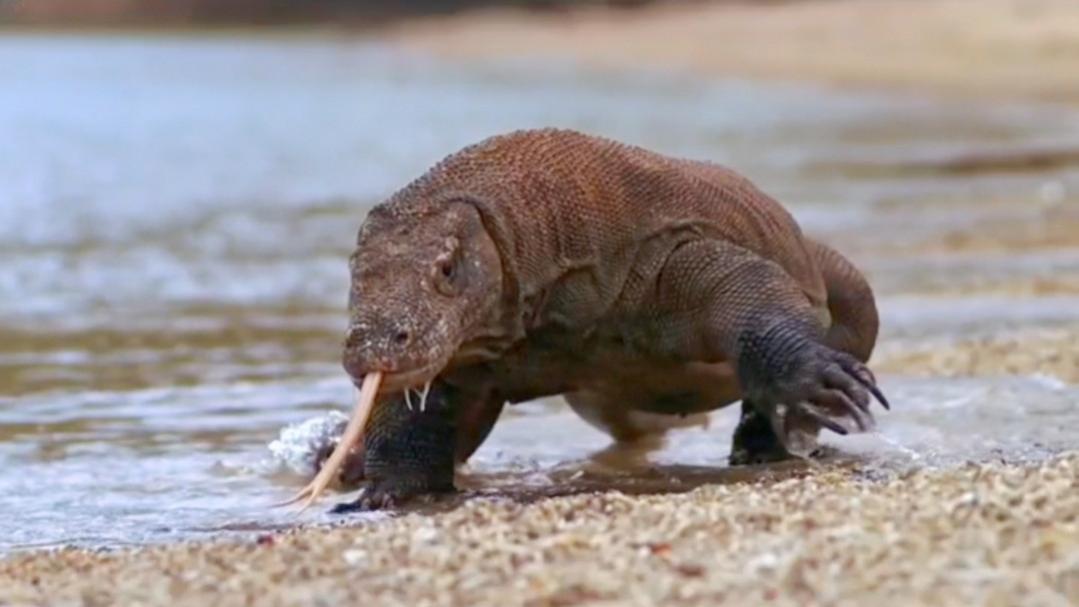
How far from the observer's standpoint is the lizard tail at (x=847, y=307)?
20.6 feet

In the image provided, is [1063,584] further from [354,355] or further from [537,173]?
[537,173]

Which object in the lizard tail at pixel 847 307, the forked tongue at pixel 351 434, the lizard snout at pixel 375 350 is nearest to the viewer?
the forked tongue at pixel 351 434

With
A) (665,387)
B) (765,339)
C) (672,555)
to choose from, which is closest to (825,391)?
(765,339)

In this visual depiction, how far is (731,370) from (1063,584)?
228cm

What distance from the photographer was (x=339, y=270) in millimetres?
12047

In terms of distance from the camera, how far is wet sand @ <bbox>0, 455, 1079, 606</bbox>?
11.0 feet

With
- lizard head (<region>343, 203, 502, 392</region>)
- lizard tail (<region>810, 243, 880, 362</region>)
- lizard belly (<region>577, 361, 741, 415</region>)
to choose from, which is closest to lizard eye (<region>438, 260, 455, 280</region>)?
lizard head (<region>343, 203, 502, 392</region>)

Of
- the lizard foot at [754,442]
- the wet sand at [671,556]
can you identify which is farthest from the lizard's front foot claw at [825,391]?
the wet sand at [671,556]

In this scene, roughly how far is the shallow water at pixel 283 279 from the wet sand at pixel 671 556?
1120 millimetres

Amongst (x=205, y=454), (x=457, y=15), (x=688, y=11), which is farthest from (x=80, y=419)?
(x=457, y=15)

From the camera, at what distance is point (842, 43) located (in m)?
41.8

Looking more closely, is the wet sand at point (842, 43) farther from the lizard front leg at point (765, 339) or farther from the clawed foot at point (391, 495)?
the clawed foot at point (391, 495)

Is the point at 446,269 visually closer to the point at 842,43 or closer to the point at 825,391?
the point at 825,391

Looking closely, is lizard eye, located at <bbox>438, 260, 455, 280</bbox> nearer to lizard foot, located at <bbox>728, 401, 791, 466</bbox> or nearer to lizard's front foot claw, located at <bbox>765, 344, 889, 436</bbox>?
lizard's front foot claw, located at <bbox>765, 344, 889, 436</bbox>
